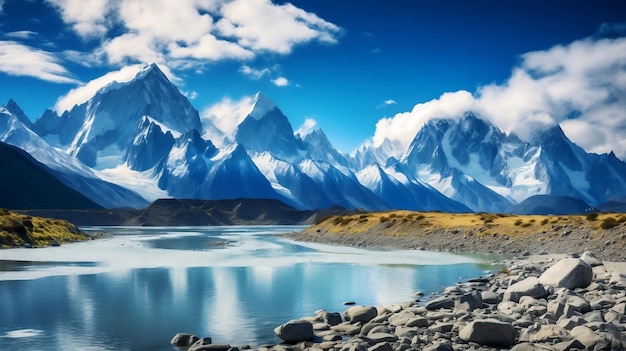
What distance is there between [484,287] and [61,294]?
31431 millimetres

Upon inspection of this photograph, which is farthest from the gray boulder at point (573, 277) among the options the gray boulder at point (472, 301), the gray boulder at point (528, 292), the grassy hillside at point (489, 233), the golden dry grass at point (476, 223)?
the golden dry grass at point (476, 223)

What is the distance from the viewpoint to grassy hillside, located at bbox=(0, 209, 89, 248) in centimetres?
10075

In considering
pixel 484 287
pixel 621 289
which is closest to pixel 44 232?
pixel 484 287

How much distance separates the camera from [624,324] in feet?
81.9

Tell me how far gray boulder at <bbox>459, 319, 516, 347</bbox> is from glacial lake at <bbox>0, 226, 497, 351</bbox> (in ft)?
29.4

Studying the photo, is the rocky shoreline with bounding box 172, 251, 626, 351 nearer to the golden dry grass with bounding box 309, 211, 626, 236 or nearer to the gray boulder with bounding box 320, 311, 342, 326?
the gray boulder with bounding box 320, 311, 342, 326

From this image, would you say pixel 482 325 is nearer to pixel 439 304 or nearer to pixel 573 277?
pixel 439 304

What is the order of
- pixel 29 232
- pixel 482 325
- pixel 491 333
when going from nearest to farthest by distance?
1. pixel 491 333
2. pixel 482 325
3. pixel 29 232

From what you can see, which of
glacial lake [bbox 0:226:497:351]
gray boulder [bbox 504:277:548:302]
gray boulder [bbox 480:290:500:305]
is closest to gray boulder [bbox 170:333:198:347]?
glacial lake [bbox 0:226:497:351]

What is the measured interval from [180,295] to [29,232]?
268ft

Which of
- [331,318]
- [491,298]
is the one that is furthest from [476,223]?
[331,318]

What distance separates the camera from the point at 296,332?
84.5 ft

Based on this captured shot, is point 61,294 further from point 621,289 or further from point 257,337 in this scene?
point 621,289

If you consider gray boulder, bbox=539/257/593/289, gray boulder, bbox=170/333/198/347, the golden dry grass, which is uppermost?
the golden dry grass
